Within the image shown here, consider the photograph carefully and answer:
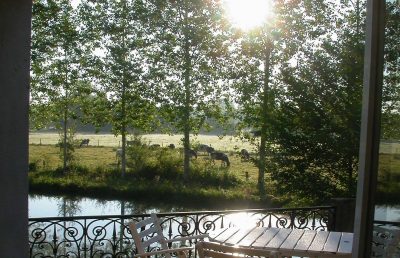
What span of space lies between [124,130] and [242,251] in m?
16.5

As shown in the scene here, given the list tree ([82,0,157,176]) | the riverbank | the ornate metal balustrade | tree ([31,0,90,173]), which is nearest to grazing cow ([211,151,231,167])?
the riverbank

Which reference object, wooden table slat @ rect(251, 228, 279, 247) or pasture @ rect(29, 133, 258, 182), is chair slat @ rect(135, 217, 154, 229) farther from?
pasture @ rect(29, 133, 258, 182)

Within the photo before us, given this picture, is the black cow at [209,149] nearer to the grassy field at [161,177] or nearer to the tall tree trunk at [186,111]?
the grassy field at [161,177]

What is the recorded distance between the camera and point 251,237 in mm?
3900

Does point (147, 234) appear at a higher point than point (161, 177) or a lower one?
higher

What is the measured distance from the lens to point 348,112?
1398cm

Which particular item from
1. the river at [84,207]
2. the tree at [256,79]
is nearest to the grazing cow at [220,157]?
the tree at [256,79]

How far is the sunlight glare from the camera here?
57.4 feet

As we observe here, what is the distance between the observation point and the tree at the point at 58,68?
1808 centimetres

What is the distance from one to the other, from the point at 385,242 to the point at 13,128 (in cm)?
167

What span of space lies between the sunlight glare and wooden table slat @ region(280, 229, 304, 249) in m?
14.0

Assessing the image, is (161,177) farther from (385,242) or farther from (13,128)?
(385,242)

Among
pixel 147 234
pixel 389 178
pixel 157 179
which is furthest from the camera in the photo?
pixel 157 179

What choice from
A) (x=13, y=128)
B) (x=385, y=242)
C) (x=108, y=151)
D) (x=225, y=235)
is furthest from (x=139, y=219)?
(x=108, y=151)
